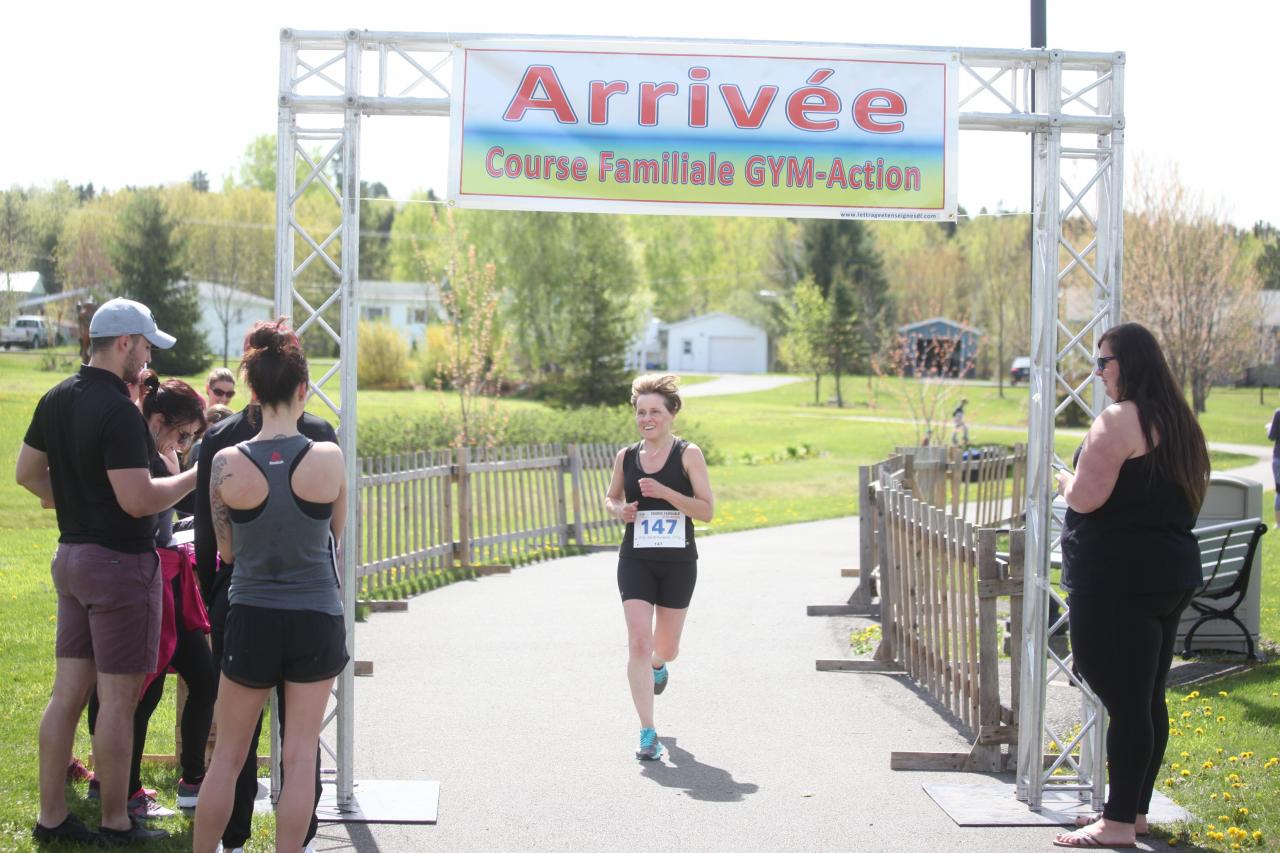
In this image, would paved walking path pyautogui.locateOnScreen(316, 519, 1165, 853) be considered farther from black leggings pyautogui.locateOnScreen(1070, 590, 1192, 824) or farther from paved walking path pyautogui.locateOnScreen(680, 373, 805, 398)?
paved walking path pyautogui.locateOnScreen(680, 373, 805, 398)

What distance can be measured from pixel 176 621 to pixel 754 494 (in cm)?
2234

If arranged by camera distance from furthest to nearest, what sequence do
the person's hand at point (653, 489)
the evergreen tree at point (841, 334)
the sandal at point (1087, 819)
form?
1. the evergreen tree at point (841, 334)
2. the person's hand at point (653, 489)
3. the sandal at point (1087, 819)

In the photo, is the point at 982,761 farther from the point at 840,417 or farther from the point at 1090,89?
the point at 840,417

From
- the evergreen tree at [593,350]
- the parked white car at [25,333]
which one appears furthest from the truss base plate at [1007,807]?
the evergreen tree at [593,350]

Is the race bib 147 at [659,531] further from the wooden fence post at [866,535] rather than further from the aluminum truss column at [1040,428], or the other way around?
the wooden fence post at [866,535]

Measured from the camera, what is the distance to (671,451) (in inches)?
283

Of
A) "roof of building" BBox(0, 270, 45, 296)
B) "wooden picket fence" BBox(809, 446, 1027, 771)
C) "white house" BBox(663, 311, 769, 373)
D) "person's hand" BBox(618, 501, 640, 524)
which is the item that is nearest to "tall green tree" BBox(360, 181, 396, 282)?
"white house" BBox(663, 311, 769, 373)

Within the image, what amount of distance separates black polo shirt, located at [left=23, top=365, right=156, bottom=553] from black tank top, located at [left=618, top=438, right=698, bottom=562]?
2684mm

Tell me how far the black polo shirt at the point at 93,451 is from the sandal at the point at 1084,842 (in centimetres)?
395

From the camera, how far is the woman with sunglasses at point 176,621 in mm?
5402

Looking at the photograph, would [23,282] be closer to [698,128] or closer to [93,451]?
[698,128]

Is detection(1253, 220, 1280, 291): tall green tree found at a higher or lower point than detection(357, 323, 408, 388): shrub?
higher

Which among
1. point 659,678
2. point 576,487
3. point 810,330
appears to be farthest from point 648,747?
point 810,330

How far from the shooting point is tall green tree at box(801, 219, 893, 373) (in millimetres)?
72688
